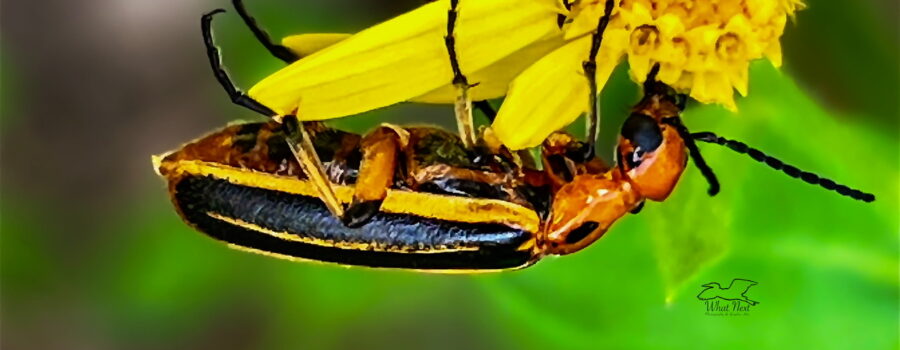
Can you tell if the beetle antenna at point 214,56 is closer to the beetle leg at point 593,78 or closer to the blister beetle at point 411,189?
the blister beetle at point 411,189

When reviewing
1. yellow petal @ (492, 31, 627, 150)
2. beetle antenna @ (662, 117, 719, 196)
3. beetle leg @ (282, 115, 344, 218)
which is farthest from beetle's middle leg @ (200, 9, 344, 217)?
beetle antenna @ (662, 117, 719, 196)

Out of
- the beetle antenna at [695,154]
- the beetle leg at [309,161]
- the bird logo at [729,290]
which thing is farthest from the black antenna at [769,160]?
the beetle leg at [309,161]

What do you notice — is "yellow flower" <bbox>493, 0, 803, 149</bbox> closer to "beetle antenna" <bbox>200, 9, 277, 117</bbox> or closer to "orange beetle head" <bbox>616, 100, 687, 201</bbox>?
"orange beetle head" <bbox>616, 100, 687, 201</bbox>

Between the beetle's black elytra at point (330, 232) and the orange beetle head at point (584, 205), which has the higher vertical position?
the beetle's black elytra at point (330, 232)

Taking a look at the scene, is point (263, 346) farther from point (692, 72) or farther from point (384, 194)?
point (692, 72)

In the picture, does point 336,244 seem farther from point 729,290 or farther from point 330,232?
point 729,290

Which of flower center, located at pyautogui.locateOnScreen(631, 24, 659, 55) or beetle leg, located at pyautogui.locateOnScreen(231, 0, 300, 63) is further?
beetle leg, located at pyautogui.locateOnScreen(231, 0, 300, 63)

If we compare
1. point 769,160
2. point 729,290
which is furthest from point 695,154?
point 729,290
